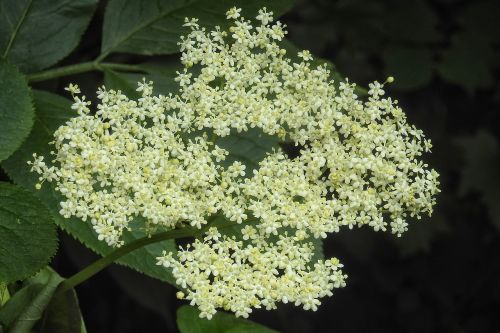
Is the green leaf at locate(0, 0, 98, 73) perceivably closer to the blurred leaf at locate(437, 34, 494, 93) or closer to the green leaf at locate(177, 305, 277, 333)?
the green leaf at locate(177, 305, 277, 333)

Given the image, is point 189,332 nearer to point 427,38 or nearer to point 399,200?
point 399,200

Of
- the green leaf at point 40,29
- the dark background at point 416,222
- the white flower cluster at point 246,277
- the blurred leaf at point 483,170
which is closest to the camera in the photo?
the white flower cluster at point 246,277

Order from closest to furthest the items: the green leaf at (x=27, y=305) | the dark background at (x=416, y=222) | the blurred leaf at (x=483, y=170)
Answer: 1. the green leaf at (x=27, y=305)
2. the dark background at (x=416, y=222)
3. the blurred leaf at (x=483, y=170)

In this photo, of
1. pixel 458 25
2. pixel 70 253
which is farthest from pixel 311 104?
pixel 458 25

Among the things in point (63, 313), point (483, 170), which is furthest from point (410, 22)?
point (63, 313)

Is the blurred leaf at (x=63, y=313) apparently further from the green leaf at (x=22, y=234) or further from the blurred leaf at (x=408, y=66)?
the blurred leaf at (x=408, y=66)

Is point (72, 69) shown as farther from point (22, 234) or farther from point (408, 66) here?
point (408, 66)

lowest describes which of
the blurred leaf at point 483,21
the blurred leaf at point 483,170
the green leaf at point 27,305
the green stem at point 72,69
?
the green leaf at point 27,305

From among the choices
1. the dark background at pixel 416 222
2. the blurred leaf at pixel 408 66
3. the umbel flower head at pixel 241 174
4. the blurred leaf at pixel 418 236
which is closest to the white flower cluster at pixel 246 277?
the umbel flower head at pixel 241 174
